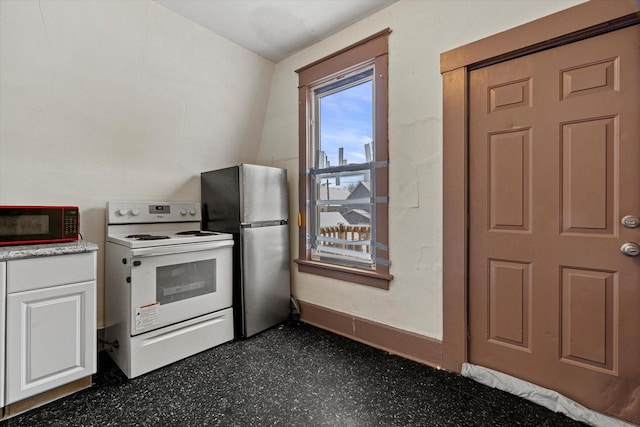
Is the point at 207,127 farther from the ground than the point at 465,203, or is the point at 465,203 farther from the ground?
the point at 207,127

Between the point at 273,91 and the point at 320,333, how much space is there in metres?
2.39

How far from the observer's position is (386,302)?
2221mm

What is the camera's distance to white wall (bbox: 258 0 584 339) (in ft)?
6.18

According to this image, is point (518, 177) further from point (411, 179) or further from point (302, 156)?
point (302, 156)

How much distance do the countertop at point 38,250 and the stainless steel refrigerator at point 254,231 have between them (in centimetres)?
100

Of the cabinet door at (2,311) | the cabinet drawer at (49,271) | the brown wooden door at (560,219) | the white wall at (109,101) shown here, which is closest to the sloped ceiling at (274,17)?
the white wall at (109,101)

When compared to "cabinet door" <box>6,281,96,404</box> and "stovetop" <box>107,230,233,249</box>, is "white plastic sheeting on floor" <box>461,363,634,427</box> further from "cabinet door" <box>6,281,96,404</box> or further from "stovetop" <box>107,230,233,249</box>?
"cabinet door" <box>6,281,96,404</box>

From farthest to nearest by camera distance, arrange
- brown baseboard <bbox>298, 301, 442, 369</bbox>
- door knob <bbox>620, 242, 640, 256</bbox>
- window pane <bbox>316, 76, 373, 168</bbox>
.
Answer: window pane <bbox>316, 76, 373, 168</bbox> < brown baseboard <bbox>298, 301, 442, 369</bbox> < door knob <bbox>620, 242, 640, 256</bbox>

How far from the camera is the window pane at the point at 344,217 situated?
2.42m

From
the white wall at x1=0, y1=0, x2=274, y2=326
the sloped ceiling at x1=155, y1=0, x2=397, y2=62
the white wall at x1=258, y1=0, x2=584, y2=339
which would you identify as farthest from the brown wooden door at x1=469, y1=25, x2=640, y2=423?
the white wall at x1=0, y1=0, x2=274, y2=326

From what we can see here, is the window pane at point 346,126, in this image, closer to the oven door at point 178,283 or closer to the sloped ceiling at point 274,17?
the sloped ceiling at point 274,17

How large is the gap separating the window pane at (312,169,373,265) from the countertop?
169 centimetres

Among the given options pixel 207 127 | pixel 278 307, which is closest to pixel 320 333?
pixel 278 307

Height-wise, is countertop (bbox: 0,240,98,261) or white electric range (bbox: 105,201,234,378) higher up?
countertop (bbox: 0,240,98,261)
